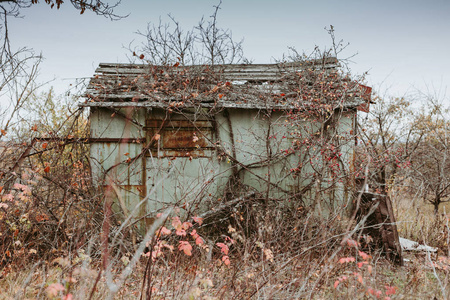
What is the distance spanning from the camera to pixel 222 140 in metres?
6.30

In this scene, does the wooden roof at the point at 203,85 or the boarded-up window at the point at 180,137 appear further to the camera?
the boarded-up window at the point at 180,137

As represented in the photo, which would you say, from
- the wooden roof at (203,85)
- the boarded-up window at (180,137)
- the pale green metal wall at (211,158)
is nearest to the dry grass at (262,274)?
the pale green metal wall at (211,158)

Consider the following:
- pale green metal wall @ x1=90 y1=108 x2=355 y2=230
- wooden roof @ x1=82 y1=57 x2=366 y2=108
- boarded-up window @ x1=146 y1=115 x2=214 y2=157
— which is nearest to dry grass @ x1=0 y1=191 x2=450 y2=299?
pale green metal wall @ x1=90 y1=108 x2=355 y2=230

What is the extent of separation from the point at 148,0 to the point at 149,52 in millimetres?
3270

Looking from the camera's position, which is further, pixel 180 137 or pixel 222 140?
pixel 222 140

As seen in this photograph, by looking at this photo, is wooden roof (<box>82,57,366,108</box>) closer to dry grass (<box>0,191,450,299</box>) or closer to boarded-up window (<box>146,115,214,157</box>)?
boarded-up window (<box>146,115,214,157</box>)

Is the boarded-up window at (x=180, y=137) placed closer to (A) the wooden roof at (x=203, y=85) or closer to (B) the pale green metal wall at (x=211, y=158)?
(B) the pale green metal wall at (x=211, y=158)

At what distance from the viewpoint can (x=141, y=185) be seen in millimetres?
6066

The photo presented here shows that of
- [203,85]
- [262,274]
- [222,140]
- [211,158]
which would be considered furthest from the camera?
[203,85]

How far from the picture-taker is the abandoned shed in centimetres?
592

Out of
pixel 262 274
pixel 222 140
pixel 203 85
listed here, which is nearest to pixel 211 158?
pixel 222 140

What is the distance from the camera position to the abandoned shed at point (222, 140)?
5918 millimetres

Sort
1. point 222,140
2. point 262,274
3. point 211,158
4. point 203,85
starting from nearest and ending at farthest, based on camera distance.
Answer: point 262,274 < point 211,158 < point 222,140 < point 203,85

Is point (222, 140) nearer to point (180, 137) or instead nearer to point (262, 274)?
point (180, 137)
